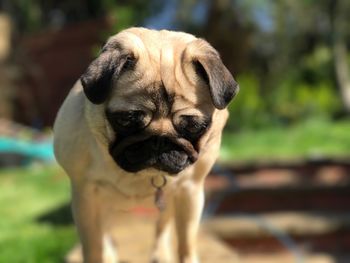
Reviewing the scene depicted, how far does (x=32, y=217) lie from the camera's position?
195 inches

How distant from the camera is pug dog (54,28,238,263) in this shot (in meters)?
1.65

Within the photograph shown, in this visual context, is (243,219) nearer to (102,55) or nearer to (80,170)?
(80,170)

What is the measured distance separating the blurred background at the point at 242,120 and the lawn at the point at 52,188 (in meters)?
0.01

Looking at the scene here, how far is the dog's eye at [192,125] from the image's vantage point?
167 centimetres

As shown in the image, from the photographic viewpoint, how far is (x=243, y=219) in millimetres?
4957

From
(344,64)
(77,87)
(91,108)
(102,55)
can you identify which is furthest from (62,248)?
(344,64)

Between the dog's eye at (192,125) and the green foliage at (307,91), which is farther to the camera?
the green foliage at (307,91)

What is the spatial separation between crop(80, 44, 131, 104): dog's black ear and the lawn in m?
1.77

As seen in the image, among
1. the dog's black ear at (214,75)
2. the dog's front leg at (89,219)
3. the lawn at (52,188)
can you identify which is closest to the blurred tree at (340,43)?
the lawn at (52,188)

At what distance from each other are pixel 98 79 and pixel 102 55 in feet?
0.26

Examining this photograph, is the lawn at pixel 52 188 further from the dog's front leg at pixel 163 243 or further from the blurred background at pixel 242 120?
the dog's front leg at pixel 163 243

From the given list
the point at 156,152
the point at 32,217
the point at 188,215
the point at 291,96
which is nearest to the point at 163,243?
→ the point at 188,215

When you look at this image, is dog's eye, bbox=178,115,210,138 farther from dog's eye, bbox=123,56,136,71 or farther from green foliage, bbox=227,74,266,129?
green foliage, bbox=227,74,266,129

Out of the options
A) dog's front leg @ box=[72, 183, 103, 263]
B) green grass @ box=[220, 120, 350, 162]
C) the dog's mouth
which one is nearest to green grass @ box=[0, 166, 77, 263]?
dog's front leg @ box=[72, 183, 103, 263]
